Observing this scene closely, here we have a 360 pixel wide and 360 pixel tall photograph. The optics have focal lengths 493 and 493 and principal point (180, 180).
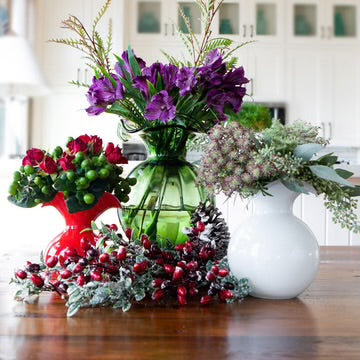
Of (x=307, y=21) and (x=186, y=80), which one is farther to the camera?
(x=307, y=21)

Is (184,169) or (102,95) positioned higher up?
(102,95)

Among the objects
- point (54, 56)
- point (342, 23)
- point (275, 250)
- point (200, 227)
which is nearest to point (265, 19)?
point (342, 23)

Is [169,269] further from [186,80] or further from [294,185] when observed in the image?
[186,80]

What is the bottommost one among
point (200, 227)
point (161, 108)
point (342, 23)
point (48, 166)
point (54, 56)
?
point (200, 227)

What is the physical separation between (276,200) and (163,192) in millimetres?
248

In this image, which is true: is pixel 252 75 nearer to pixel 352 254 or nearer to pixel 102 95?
pixel 352 254

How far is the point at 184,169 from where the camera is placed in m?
0.94

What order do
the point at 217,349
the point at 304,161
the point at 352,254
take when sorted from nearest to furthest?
the point at 217,349
the point at 304,161
the point at 352,254

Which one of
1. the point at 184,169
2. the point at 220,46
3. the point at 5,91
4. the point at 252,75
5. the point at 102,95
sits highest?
the point at 252,75

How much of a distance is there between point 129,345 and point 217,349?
3.7 inches

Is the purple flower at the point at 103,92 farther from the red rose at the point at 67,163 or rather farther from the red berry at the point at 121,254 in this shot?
the red berry at the point at 121,254

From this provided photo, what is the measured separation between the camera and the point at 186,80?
845 mm

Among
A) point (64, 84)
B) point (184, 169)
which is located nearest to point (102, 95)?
point (184, 169)

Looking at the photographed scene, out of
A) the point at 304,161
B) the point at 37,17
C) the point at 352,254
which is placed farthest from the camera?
the point at 37,17
